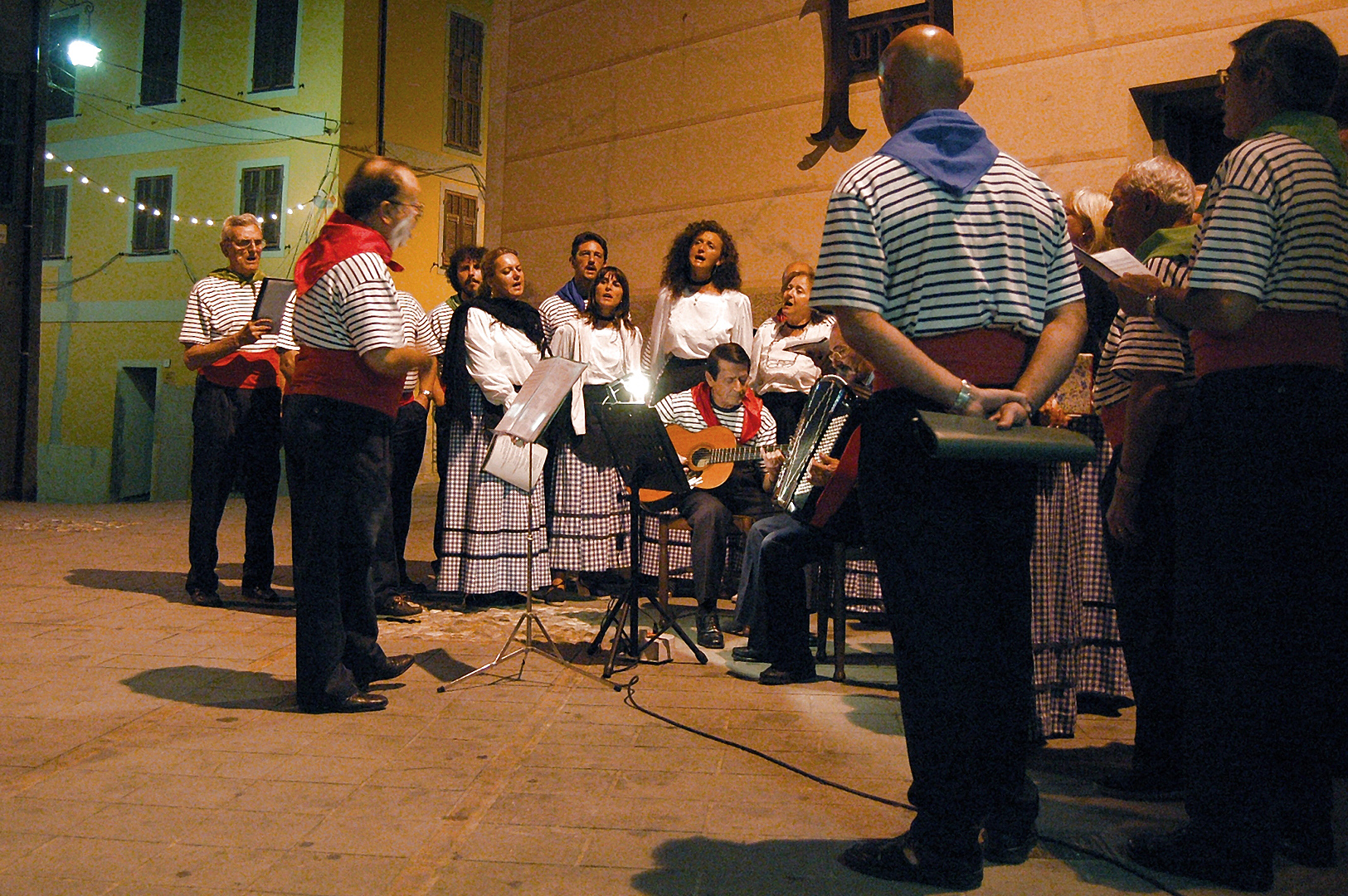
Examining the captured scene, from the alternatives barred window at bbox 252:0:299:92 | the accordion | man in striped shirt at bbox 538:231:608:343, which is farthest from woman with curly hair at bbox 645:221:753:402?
barred window at bbox 252:0:299:92

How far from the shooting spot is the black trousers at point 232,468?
609 centimetres

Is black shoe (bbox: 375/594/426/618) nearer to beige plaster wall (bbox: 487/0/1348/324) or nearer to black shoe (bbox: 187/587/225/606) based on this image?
black shoe (bbox: 187/587/225/606)

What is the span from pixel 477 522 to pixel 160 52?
20039mm

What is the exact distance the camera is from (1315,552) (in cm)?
259

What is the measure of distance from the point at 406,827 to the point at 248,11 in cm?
2189

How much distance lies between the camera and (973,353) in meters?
2.42

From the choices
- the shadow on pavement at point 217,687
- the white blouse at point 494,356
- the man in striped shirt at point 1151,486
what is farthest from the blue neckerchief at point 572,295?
the man in striped shirt at point 1151,486

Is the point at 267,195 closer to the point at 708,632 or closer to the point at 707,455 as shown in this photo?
the point at 707,455

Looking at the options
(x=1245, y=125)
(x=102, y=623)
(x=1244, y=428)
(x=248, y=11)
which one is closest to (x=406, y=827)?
(x=1244, y=428)

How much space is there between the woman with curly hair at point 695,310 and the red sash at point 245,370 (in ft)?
7.38

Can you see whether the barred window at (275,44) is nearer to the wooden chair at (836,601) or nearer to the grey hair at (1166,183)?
the wooden chair at (836,601)

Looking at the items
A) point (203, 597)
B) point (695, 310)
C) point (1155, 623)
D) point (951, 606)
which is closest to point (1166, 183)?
point (1155, 623)

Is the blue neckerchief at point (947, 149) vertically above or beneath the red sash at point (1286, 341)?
above

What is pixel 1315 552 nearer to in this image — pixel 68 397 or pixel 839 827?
pixel 839 827
